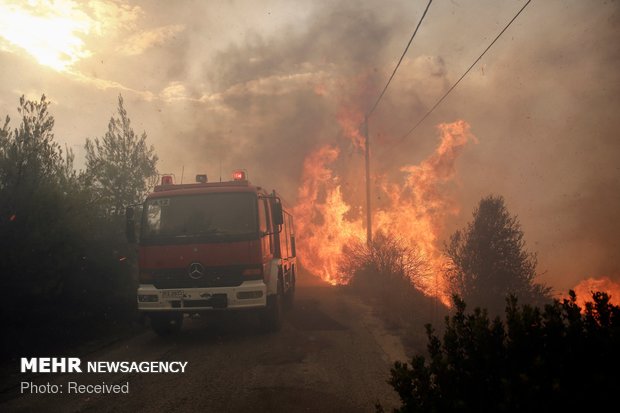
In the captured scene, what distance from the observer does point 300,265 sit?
33062mm

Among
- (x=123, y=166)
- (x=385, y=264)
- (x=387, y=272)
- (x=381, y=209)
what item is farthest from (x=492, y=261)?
(x=123, y=166)

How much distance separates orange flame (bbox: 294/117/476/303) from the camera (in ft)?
89.7

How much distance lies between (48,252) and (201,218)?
3.48 meters

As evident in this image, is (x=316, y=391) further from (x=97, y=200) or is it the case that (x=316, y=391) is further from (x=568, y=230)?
(x=568, y=230)

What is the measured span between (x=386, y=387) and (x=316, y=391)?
99 cm

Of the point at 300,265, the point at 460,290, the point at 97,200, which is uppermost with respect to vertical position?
the point at 97,200

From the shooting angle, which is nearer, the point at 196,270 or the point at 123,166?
the point at 196,270

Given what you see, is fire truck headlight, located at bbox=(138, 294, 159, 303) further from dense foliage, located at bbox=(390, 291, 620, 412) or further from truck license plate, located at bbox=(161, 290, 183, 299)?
dense foliage, located at bbox=(390, 291, 620, 412)

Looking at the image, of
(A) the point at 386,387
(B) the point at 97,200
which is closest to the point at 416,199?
(B) the point at 97,200

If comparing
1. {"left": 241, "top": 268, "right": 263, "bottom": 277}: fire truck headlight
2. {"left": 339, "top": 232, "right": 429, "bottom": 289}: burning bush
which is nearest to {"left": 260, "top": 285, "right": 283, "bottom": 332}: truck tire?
{"left": 241, "top": 268, "right": 263, "bottom": 277}: fire truck headlight

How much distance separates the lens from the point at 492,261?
30547 mm

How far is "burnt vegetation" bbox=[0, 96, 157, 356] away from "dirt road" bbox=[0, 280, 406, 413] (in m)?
1.56

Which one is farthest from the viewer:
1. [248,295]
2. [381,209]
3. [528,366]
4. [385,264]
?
[381,209]

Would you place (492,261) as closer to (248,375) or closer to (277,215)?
(277,215)
